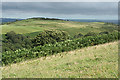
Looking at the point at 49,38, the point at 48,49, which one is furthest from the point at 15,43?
the point at 48,49

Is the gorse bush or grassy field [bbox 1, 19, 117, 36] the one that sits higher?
grassy field [bbox 1, 19, 117, 36]

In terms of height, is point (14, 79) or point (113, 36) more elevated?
point (113, 36)

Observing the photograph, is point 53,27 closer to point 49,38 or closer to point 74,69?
point 49,38

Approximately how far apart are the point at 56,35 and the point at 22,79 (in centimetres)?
2299

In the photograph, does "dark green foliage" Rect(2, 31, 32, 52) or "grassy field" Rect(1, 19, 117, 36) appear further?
"grassy field" Rect(1, 19, 117, 36)

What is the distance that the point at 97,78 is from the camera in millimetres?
6504

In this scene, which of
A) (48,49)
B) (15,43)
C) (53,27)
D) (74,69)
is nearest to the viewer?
(74,69)

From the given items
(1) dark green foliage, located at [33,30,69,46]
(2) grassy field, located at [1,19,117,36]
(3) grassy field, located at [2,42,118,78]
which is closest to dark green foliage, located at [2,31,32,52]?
(1) dark green foliage, located at [33,30,69,46]

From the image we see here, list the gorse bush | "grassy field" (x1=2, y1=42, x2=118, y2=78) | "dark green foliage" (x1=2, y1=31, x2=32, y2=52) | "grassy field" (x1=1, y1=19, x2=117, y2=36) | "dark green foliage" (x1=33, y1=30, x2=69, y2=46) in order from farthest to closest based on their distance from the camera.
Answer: "grassy field" (x1=1, y1=19, x2=117, y2=36) → "dark green foliage" (x1=2, y1=31, x2=32, y2=52) → "dark green foliage" (x1=33, y1=30, x2=69, y2=46) → the gorse bush → "grassy field" (x1=2, y1=42, x2=118, y2=78)

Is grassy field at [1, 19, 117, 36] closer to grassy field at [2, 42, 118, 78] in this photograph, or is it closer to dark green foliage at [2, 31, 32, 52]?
dark green foliage at [2, 31, 32, 52]

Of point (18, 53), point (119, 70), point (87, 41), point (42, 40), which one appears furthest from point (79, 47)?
point (42, 40)

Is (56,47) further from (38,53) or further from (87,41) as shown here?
(87,41)

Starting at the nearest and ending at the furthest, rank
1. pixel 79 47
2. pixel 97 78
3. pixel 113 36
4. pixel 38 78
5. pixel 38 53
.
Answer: pixel 97 78 → pixel 38 78 → pixel 38 53 → pixel 79 47 → pixel 113 36

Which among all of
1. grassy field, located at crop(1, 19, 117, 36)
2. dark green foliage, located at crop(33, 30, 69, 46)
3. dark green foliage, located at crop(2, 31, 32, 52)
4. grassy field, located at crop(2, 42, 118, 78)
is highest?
grassy field, located at crop(1, 19, 117, 36)
